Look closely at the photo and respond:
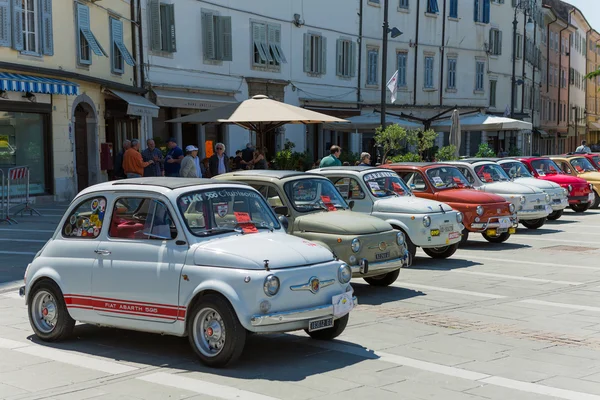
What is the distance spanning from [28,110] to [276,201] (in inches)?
501

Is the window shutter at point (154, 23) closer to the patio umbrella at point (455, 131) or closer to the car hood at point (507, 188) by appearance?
the patio umbrella at point (455, 131)

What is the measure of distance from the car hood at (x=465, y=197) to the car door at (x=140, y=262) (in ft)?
30.4

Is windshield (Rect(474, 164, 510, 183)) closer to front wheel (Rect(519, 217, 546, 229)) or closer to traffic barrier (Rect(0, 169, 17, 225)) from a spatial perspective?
front wheel (Rect(519, 217, 546, 229))

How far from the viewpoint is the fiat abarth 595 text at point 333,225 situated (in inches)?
450

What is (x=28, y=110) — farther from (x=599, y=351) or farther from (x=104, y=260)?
(x=599, y=351)

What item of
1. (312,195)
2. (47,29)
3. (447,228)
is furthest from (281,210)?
(47,29)

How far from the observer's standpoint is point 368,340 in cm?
906

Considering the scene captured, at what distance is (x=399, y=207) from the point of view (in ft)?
47.5

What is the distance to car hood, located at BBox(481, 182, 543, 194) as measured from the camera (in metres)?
Result: 19.7

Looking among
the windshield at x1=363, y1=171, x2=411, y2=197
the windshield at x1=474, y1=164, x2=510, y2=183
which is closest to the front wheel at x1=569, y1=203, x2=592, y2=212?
the windshield at x1=474, y1=164, x2=510, y2=183

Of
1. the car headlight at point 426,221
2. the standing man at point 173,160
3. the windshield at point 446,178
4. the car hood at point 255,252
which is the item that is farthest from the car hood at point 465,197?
the car hood at point 255,252

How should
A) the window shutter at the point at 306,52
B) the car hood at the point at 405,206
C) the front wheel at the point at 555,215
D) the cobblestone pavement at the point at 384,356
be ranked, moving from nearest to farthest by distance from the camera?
the cobblestone pavement at the point at 384,356, the car hood at the point at 405,206, the front wheel at the point at 555,215, the window shutter at the point at 306,52

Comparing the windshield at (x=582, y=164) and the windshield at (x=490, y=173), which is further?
the windshield at (x=582, y=164)

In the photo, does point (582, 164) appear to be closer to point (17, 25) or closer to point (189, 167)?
point (189, 167)
